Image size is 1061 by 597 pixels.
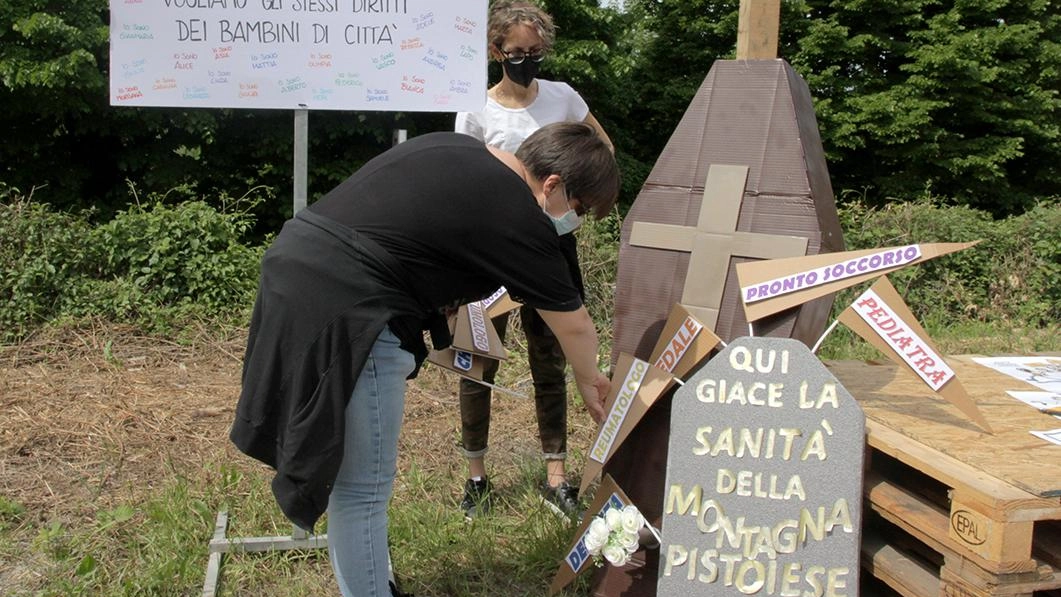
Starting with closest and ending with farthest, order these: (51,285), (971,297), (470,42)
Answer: (470,42)
(51,285)
(971,297)

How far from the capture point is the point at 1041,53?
Answer: 9.62 meters

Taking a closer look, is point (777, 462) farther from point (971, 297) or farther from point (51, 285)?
point (971, 297)

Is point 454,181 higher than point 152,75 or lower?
lower

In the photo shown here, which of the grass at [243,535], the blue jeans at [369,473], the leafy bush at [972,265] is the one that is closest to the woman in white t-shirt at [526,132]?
the grass at [243,535]

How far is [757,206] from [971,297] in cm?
465

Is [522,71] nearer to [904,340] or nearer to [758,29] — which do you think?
[758,29]

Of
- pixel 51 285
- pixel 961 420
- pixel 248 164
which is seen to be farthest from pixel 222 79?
pixel 248 164

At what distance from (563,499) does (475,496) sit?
1.04 ft

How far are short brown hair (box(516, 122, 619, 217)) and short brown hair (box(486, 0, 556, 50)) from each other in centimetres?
85

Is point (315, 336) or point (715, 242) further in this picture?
point (715, 242)

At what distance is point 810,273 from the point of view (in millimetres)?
2051

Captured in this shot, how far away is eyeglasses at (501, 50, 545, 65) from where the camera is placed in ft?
8.90

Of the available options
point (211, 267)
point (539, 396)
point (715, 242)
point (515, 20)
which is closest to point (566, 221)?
point (715, 242)

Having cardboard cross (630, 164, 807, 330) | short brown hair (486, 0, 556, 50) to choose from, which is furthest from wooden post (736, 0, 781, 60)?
short brown hair (486, 0, 556, 50)
